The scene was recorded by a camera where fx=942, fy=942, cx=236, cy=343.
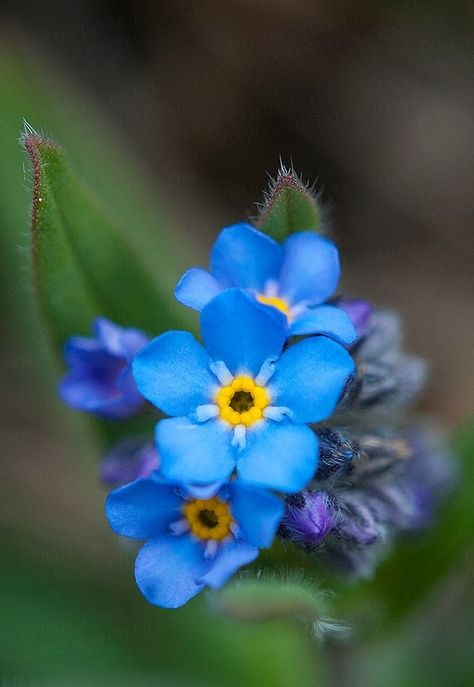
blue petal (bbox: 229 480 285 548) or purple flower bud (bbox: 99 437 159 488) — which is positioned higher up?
blue petal (bbox: 229 480 285 548)

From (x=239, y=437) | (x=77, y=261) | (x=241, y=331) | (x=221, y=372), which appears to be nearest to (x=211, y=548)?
(x=239, y=437)

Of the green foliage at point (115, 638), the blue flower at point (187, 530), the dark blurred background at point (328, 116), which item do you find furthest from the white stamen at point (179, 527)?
the dark blurred background at point (328, 116)

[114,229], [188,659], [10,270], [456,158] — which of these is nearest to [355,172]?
[456,158]

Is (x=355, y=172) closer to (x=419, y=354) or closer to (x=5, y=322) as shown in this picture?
(x=419, y=354)

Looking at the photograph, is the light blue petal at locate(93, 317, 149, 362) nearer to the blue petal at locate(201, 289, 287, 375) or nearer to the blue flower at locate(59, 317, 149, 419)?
the blue flower at locate(59, 317, 149, 419)

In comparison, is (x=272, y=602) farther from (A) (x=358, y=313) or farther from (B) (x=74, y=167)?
(B) (x=74, y=167)

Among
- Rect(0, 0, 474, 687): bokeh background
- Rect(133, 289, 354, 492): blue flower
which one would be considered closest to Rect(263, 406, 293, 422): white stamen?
Rect(133, 289, 354, 492): blue flower
